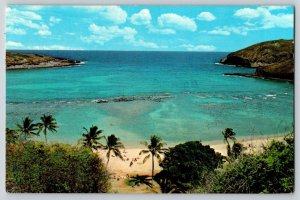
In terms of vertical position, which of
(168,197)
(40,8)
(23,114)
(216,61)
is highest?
(40,8)

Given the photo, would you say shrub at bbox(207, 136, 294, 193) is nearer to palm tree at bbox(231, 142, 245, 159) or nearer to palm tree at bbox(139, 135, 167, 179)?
palm tree at bbox(231, 142, 245, 159)

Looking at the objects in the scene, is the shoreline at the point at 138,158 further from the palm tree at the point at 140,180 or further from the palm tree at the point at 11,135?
the palm tree at the point at 11,135

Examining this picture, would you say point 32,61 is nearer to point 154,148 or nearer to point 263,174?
point 154,148

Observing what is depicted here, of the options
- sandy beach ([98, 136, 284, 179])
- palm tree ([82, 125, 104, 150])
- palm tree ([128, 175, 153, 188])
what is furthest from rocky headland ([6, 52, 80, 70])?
palm tree ([128, 175, 153, 188])

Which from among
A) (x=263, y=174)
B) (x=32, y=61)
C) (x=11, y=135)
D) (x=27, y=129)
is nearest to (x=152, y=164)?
(x=263, y=174)

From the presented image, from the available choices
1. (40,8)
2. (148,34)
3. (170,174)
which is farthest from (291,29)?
(40,8)

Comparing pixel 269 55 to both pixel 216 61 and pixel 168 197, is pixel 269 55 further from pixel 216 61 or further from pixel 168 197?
pixel 168 197

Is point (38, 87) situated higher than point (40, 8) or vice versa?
point (40, 8)
